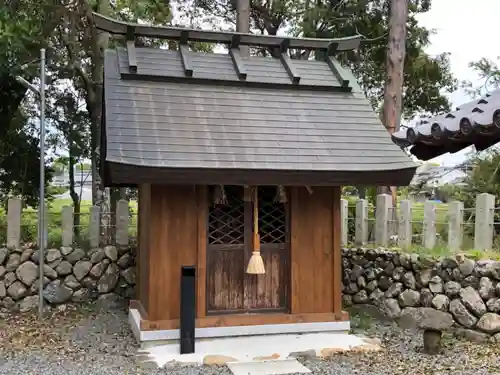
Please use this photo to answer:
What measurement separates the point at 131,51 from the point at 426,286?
565cm

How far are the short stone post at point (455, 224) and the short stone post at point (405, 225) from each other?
0.72 m

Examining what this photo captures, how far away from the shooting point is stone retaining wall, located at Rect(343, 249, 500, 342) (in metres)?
6.80

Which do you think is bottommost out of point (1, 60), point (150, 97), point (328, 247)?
point (328, 247)

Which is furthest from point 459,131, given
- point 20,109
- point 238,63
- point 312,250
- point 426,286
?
point 20,109

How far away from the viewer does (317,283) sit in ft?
23.2

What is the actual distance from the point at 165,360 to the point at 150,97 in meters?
3.49

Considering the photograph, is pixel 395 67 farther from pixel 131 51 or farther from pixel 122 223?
pixel 122 223

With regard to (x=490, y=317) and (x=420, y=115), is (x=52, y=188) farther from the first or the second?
(x=420, y=115)

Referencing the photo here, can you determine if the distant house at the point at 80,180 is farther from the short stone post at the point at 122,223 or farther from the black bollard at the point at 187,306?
the black bollard at the point at 187,306

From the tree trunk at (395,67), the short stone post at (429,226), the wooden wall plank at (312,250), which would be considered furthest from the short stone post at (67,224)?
the tree trunk at (395,67)

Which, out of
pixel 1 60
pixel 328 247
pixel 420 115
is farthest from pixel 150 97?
pixel 420 115

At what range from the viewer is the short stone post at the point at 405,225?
8.06 meters

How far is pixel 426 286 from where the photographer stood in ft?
24.6

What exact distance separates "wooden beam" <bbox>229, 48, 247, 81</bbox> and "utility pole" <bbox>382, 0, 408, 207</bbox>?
13.8 feet
